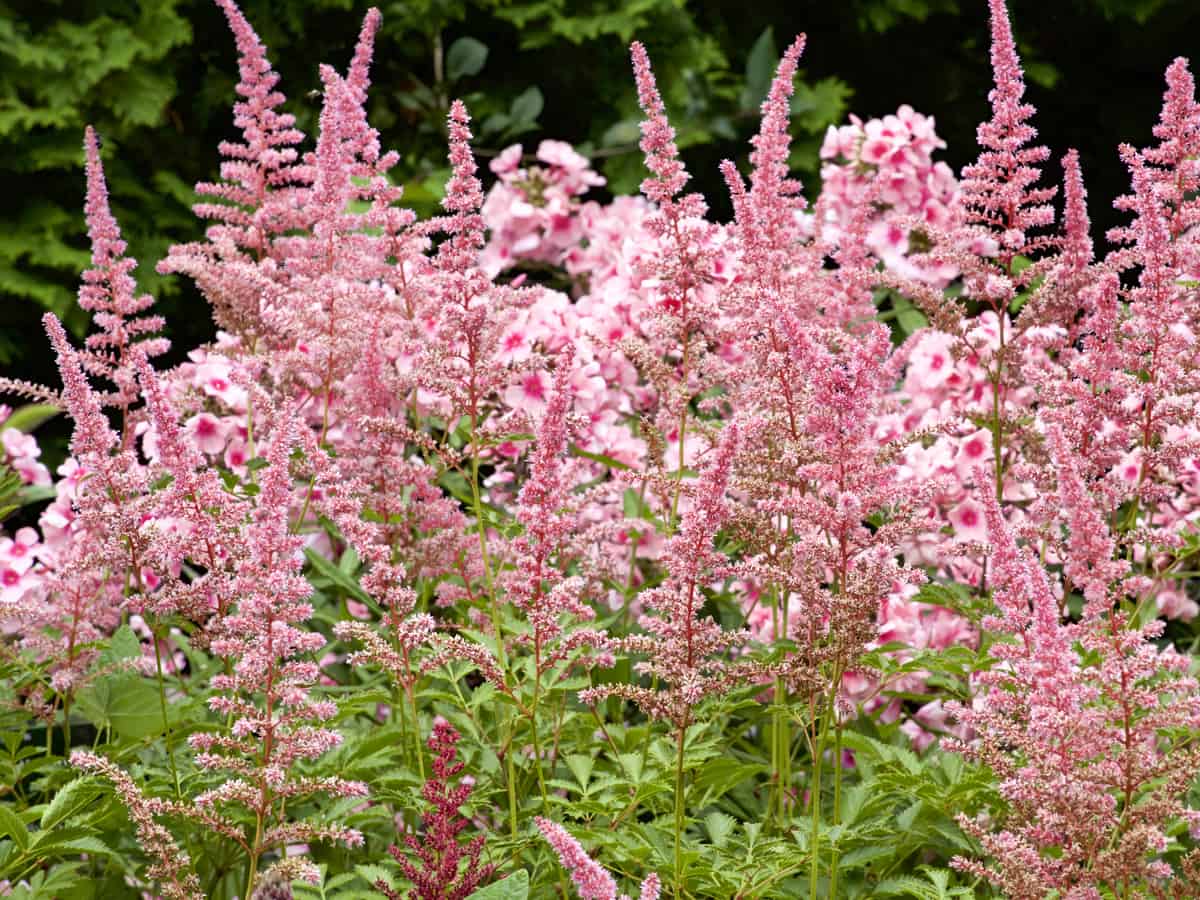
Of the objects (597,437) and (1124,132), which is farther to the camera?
(1124,132)

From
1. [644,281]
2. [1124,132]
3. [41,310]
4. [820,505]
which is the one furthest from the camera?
[1124,132]

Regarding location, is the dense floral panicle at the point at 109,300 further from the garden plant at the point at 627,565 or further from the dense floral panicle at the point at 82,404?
the dense floral panicle at the point at 82,404

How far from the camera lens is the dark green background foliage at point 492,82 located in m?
7.66

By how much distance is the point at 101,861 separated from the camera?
3236 millimetres

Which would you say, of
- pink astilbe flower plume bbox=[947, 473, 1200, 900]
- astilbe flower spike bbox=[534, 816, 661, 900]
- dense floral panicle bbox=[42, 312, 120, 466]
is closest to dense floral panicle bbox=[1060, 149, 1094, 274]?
pink astilbe flower plume bbox=[947, 473, 1200, 900]

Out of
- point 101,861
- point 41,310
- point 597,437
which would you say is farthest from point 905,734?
point 41,310

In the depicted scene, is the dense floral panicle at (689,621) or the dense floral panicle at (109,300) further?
the dense floral panicle at (109,300)

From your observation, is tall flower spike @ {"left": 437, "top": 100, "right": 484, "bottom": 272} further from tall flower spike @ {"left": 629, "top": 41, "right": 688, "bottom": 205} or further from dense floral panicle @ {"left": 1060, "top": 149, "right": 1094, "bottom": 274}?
dense floral panicle @ {"left": 1060, "top": 149, "right": 1094, "bottom": 274}

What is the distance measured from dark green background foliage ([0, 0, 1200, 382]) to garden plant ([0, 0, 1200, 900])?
10.3 ft

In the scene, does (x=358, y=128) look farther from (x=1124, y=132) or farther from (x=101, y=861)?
(x=1124, y=132)

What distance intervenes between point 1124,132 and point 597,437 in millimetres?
5940

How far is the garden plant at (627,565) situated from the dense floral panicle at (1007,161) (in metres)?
0.01

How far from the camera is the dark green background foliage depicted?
7656 mm

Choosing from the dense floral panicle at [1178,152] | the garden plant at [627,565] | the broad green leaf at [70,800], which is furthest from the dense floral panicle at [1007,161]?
the broad green leaf at [70,800]
